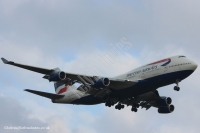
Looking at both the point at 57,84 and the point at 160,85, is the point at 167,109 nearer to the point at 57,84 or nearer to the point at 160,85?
the point at 160,85

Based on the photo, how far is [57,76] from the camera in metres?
52.2

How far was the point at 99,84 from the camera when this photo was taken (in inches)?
2126

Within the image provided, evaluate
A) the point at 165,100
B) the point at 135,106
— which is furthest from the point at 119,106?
→ the point at 165,100

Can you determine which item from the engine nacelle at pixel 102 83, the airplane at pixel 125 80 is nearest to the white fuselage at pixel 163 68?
the airplane at pixel 125 80

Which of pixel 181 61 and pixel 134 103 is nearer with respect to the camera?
pixel 181 61

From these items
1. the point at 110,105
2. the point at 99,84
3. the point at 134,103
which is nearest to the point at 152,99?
the point at 134,103

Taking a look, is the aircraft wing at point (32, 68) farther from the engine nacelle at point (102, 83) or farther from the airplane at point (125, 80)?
the engine nacelle at point (102, 83)

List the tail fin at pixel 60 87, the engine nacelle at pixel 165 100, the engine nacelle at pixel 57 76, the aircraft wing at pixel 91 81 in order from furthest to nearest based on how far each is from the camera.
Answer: the tail fin at pixel 60 87 < the engine nacelle at pixel 165 100 < the aircraft wing at pixel 91 81 < the engine nacelle at pixel 57 76

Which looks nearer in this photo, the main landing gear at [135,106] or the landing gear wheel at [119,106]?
the landing gear wheel at [119,106]

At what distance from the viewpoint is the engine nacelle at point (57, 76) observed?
52.2m

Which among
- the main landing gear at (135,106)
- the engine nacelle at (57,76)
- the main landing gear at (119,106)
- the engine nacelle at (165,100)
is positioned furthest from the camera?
the engine nacelle at (165,100)

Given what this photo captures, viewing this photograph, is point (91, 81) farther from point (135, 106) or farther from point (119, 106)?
point (135, 106)

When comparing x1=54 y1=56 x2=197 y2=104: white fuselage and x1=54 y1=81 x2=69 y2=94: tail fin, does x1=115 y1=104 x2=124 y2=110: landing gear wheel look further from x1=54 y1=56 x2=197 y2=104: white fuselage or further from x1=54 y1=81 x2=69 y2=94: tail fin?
x1=54 y1=81 x2=69 y2=94: tail fin

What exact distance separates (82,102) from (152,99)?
33.6ft
